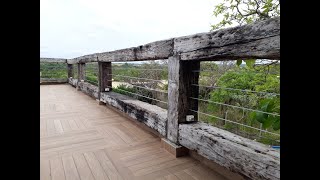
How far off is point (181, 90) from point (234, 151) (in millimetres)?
709

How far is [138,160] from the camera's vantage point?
1768mm

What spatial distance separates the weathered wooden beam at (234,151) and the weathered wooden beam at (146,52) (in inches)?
29.0

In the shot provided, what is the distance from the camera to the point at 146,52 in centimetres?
242

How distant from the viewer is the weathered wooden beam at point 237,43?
1.11 m

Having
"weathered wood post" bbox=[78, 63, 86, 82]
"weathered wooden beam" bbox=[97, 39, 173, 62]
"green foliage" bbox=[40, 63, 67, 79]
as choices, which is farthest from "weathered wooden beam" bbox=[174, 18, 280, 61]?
"green foliage" bbox=[40, 63, 67, 79]

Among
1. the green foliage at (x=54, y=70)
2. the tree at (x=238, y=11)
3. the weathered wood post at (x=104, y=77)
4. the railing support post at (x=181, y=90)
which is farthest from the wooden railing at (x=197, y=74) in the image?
the green foliage at (x=54, y=70)

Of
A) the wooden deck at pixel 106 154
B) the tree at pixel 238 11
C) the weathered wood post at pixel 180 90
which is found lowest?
the wooden deck at pixel 106 154

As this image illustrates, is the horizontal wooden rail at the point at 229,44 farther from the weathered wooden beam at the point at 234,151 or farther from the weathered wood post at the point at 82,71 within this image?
the weathered wood post at the point at 82,71

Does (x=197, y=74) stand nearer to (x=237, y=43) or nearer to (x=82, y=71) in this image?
(x=237, y=43)

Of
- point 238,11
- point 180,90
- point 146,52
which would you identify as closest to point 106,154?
point 180,90

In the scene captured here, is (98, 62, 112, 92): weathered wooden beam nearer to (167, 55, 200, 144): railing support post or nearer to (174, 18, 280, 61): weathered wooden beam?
(167, 55, 200, 144): railing support post
